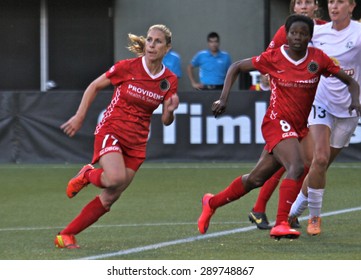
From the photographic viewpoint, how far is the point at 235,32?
75.1 feet

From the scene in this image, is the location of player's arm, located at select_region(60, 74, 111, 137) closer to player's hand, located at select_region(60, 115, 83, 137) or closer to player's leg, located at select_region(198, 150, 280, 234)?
player's hand, located at select_region(60, 115, 83, 137)

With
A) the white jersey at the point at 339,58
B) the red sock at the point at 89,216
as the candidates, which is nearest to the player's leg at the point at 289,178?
the white jersey at the point at 339,58

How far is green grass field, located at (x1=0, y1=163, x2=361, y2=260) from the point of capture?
920cm

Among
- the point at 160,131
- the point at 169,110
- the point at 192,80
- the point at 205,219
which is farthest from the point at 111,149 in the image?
the point at 192,80

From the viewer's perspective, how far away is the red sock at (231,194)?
1018 cm

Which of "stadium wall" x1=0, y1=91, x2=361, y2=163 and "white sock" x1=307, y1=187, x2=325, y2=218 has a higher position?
"white sock" x1=307, y1=187, x2=325, y2=218

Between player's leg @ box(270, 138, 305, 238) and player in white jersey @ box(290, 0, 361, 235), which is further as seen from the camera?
player in white jersey @ box(290, 0, 361, 235)

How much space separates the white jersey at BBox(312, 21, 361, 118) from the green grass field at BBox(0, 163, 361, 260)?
3.86 feet

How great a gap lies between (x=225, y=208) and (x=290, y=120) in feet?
10.5

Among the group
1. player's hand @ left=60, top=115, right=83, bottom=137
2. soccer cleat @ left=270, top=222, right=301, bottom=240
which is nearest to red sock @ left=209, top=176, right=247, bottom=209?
soccer cleat @ left=270, top=222, right=301, bottom=240

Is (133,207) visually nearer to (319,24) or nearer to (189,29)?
(319,24)

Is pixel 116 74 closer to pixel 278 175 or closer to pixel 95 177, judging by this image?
pixel 95 177

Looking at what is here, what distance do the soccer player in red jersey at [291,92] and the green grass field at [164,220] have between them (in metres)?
0.68

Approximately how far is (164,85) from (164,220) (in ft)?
7.65
